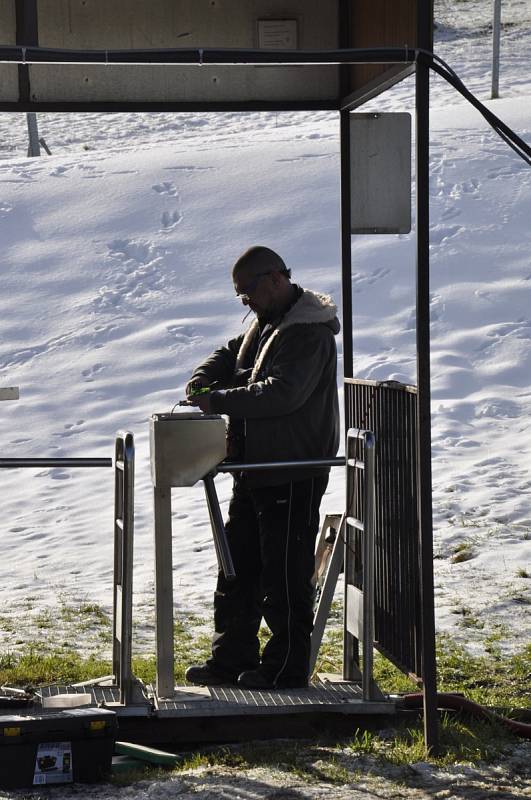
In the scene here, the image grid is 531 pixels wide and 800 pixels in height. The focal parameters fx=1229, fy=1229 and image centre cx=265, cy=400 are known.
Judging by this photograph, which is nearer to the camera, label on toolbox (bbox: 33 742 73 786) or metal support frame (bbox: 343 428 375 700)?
label on toolbox (bbox: 33 742 73 786)

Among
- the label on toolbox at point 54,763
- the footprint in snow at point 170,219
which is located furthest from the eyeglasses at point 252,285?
the footprint in snow at point 170,219

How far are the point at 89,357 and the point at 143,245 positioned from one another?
162 inches

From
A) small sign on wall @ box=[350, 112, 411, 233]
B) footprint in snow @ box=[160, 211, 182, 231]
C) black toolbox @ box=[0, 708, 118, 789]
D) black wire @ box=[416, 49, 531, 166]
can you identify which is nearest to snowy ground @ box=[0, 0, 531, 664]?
footprint in snow @ box=[160, 211, 182, 231]

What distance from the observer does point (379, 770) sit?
13.1 feet

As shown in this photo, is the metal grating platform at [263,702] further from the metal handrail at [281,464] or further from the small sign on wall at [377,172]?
the small sign on wall at [377,172]

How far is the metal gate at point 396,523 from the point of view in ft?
14.6

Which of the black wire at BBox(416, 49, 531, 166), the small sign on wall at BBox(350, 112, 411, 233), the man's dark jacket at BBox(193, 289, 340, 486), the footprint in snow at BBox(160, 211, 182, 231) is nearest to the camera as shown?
the black wire at BBox(416, 49, 531, 166)

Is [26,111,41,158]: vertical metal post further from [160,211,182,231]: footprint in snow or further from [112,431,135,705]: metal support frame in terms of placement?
[112,431,135,705]: metal support frame

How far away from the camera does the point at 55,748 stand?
3.91 metres

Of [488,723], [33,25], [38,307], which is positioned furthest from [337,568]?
[38,307]

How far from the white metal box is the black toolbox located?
34.0 inches

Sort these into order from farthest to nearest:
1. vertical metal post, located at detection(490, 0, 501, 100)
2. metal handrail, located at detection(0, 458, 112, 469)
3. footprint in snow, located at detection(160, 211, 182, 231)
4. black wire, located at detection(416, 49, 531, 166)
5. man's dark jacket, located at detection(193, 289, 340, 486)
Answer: vertical metal post, located at detection(490, 0, 501, 100)
footprint in snow, located at detection(160, 211, 182, 231)
metal handrail, located at detection(0, 458, 112, 469)
man's dark jacket, located at detection(193, 289, 340, 486)
black wire, located at detection(416, 49, 531, 166)

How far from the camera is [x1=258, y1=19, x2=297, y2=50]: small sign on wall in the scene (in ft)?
17.1

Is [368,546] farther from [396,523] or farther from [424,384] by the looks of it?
[424,384]
